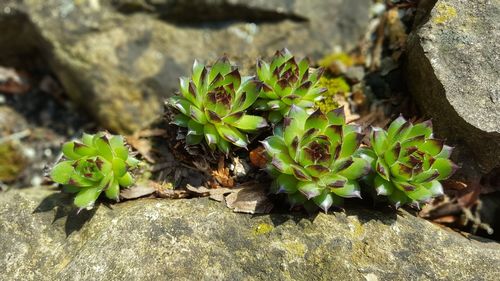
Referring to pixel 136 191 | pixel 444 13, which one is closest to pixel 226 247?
pixel 136 191

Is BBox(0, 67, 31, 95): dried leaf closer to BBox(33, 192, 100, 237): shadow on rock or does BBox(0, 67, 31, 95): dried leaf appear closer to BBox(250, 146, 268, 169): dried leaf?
BBox(33, 192, 100, 237): shadow on rock

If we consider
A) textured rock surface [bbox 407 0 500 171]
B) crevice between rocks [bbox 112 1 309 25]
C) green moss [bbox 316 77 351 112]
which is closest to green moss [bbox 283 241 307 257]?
green moss [bbox 316 77 351 112]

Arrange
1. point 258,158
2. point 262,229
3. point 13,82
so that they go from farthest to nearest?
point 13,82 < point 258,158 < point 262,229

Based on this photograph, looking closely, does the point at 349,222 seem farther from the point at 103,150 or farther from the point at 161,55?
the point at 161,55

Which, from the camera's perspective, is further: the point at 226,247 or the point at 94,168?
the point at 94,168

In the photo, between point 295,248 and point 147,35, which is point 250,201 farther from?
point 147,35

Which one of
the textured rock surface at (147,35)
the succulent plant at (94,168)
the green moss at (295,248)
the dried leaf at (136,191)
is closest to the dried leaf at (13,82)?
the textured rock surface at (147,35)

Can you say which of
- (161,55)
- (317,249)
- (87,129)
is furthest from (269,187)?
(87,129)
